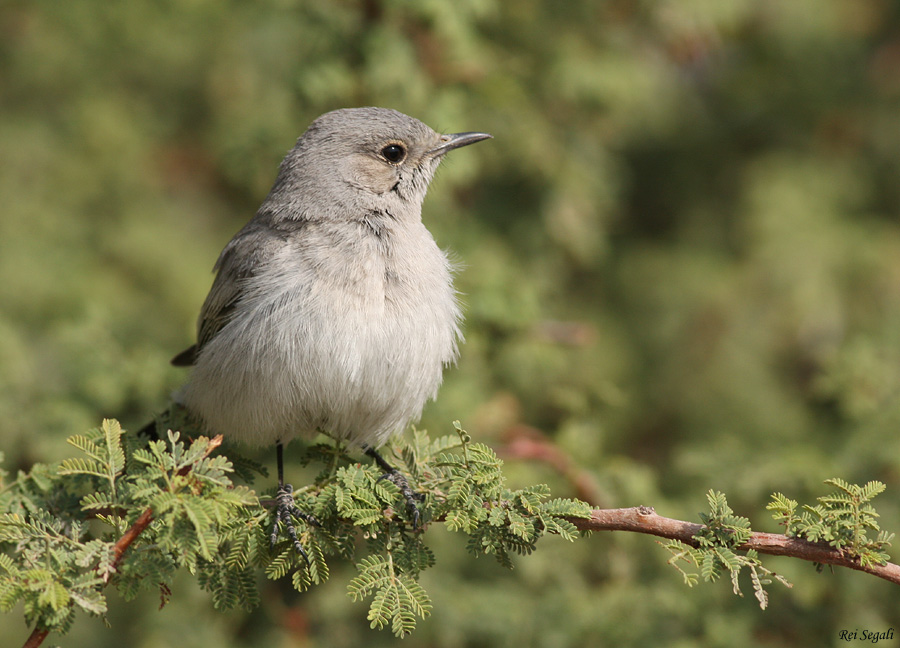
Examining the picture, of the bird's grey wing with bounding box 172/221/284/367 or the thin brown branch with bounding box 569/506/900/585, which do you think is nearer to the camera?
the thin brown branch with bounding box 569/506/900/585

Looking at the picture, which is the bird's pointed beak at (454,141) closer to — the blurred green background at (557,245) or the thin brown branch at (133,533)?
the blurred green background at (557,245)

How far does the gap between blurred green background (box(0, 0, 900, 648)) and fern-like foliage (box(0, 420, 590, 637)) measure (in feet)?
4.74

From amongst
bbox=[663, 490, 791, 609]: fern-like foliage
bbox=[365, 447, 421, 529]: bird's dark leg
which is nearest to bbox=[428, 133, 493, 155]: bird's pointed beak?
bbox=[365, 447, 421, 529]: bird's dark leg

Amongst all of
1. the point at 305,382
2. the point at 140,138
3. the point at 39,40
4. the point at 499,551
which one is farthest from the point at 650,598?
the point at 39,40

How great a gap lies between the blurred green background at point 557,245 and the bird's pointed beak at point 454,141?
340mm

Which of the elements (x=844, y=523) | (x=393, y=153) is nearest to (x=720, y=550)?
(x=844, y=523)

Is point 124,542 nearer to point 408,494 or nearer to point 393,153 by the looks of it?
point 408,494

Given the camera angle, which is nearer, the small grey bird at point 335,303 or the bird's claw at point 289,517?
the bird's claw at point 289,517

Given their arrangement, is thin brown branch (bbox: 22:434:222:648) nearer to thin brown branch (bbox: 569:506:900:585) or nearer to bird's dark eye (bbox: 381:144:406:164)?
thin brown branch (bbox: 569:506:900:585)

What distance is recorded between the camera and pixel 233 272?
13.5 feet

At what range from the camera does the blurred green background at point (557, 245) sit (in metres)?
4.36

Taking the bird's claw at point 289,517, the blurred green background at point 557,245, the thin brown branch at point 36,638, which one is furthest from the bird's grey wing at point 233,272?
the thin brown branch at point 36,638

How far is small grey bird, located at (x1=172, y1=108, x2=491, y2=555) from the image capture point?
11.8 ft

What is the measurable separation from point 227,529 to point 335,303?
1.14 metres
